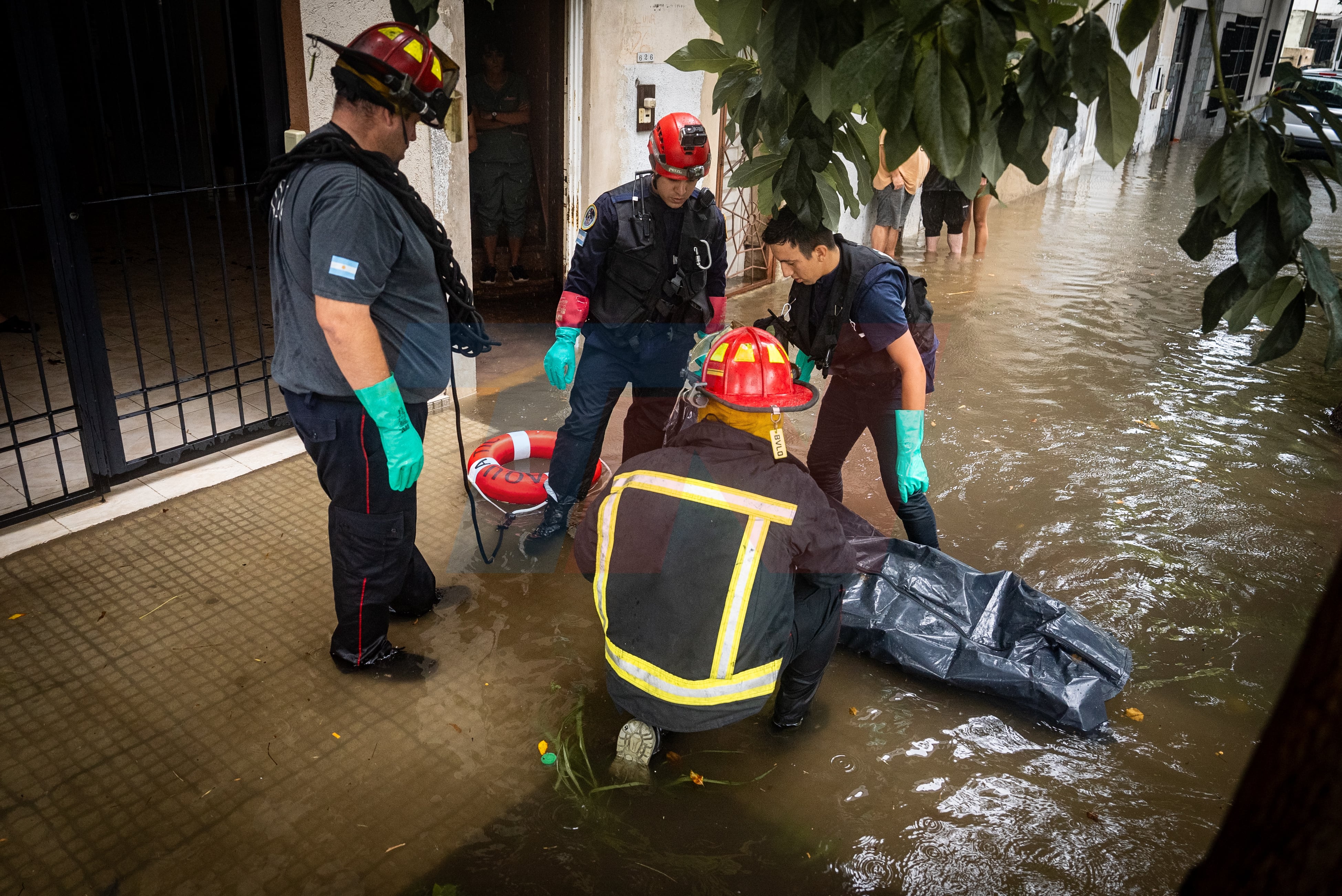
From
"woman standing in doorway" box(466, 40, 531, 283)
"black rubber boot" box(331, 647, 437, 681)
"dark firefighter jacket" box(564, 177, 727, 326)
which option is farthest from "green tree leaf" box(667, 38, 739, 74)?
"woman standing in doorway" box(466, 40, 531, 283)

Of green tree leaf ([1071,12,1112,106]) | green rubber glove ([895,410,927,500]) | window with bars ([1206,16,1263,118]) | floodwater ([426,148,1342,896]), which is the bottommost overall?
floodwater ([426,148,1342,896])

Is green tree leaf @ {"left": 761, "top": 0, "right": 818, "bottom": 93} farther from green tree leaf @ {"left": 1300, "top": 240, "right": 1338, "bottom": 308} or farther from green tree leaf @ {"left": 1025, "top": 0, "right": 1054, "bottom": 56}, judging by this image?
green tree leaf @ {"left": 1300, "top": 240, "right": 1338, "bottom": 308}

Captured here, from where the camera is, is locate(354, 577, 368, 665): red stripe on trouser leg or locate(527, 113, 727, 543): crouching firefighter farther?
locate(527, 113, 727, 543): crouching firefighter

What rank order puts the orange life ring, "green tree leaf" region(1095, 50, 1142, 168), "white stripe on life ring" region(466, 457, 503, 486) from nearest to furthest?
"green tree leaf" region(1095, 50, 1142, 168) < the orange life ring < "white stripe on life ring" region(466, 457, 503, 486)

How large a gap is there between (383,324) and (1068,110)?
2096mm

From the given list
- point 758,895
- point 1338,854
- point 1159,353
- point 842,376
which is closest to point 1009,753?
point 758,895

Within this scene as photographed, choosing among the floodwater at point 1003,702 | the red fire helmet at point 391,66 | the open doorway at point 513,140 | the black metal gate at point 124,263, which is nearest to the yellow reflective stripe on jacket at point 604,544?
the floodwater at point 1003,702

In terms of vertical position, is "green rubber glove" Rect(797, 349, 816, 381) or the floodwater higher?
"green rubber glove" Rect(797, 349, 816, 381)

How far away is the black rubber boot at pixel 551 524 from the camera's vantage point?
13.8 feet

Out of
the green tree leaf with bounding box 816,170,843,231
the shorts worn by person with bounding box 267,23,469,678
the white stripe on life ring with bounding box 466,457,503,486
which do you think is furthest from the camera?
the white stripe on life ring with bounding box 466,457,503,486

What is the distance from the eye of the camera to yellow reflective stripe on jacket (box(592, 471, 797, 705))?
8.05ft

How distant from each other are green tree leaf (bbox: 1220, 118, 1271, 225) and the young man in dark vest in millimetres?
1696

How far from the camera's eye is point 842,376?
3840 mm

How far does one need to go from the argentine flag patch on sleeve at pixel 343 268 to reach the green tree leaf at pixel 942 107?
5.91 ft
